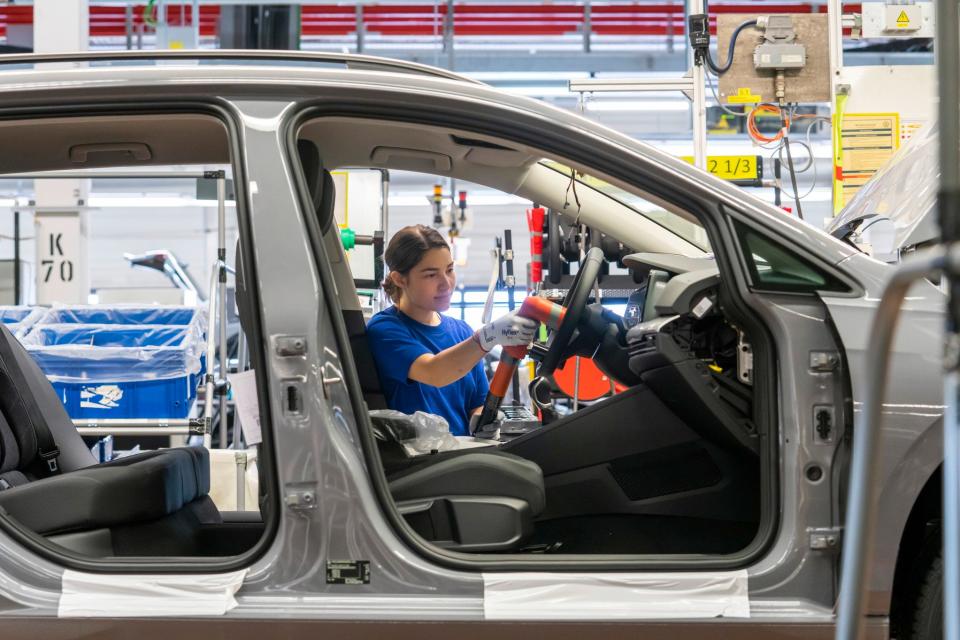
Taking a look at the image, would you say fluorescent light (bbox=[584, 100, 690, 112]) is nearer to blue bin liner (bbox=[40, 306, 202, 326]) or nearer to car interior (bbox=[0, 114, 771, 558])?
blue bin liner (bbox=[40, 306, 202, 326])

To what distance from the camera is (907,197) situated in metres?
2.88

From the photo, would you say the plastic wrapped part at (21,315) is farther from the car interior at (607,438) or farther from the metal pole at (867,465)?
the metal pole at (867,465)

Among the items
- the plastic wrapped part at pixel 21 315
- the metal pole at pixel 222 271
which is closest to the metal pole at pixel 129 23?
the plastic wrapped part at pixel 21 315

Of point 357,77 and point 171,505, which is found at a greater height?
point 357,77

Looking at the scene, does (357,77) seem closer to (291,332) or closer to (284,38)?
(291,332)

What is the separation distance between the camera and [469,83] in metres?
2.22

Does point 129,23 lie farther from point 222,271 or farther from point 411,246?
point 411,246

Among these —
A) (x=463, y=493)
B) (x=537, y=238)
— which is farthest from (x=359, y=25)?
(x=463, y=493)

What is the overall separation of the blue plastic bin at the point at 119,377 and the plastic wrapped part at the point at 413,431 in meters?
2.65

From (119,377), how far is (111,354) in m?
0.12

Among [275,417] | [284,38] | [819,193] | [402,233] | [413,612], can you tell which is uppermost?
[284,38]

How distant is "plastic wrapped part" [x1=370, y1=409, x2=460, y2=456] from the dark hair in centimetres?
69

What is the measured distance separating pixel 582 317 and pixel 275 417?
1.04 metres

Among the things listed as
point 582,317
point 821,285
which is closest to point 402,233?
point 582,317
